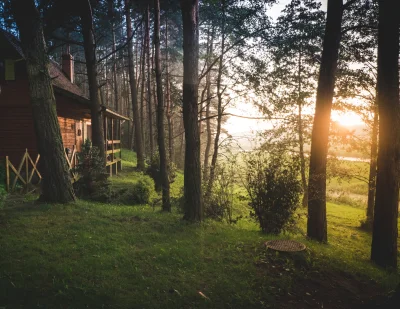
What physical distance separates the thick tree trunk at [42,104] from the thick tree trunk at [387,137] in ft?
28.7

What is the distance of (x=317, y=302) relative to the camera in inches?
175

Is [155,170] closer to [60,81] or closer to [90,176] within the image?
[90,176]

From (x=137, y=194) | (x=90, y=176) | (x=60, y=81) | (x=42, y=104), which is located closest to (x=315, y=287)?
(x=42, y=104)

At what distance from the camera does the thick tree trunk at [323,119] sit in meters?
8.23

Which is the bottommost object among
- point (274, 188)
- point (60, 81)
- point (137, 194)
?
point (137, 194)

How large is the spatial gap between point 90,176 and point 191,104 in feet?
19.7

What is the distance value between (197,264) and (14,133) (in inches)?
567

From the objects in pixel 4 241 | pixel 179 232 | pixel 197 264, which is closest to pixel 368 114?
pixel 179 232

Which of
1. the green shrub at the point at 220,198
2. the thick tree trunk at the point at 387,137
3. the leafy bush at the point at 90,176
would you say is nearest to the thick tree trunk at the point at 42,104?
the leafy bush at the point at 90,176

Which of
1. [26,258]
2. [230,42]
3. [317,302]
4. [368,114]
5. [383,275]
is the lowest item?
[383,275]

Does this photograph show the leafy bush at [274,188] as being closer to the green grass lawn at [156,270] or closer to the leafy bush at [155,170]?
the green grass lawn at [156,270]

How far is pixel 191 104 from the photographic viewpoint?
7.54m

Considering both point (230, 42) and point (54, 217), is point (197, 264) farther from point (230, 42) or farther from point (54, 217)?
point (230, 42)

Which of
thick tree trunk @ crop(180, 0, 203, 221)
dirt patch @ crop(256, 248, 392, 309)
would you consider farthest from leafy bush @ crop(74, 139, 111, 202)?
dirt patch @ crop(256, 248, 392, 309)
